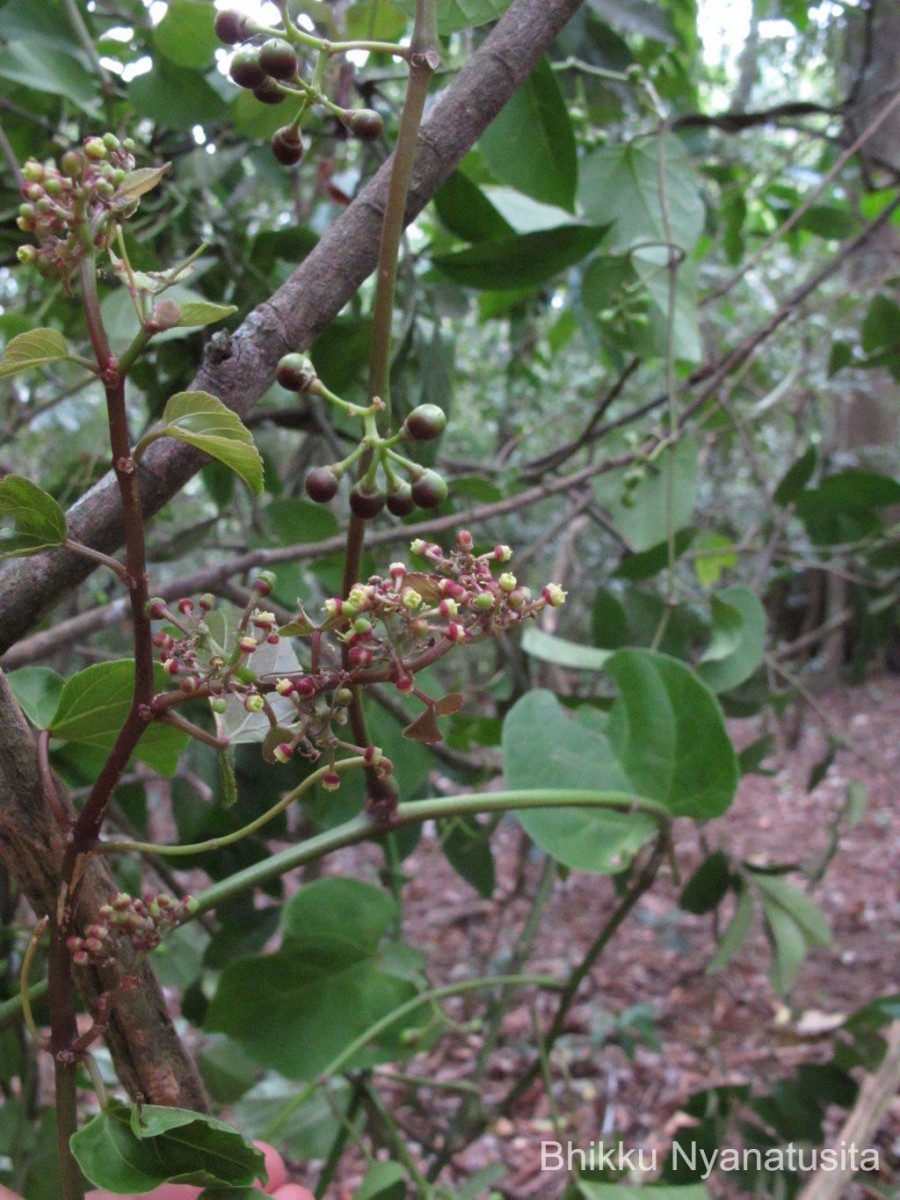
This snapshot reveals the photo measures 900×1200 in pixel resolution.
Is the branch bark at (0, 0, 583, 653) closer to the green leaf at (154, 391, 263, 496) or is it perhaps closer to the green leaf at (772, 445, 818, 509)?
the green leaf at (154, 391, 263, 496)

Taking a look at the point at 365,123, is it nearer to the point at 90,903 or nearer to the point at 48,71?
the point at 90,903

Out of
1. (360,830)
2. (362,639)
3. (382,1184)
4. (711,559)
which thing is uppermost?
(362,639)

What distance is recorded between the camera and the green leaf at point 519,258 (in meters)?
0.59

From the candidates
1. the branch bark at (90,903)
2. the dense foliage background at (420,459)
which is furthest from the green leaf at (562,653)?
the branch bark at (90,903)

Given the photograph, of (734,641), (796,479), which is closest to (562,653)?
(734,641)

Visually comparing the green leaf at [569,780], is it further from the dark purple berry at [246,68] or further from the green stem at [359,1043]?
the dark purple berry at [246,68]

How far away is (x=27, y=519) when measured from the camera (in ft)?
0.80

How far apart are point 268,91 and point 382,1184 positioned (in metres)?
0.54

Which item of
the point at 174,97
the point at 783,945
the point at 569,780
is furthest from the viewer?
the point at 783,945

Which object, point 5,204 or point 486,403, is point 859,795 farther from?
point 486,403

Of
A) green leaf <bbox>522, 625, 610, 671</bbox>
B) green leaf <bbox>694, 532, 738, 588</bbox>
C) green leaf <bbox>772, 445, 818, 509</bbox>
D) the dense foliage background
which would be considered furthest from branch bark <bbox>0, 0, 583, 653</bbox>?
green leaf <bbox>694, 532, 738, 588</bbox>

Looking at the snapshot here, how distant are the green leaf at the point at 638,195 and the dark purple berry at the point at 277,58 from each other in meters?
0.49

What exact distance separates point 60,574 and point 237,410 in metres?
0.08

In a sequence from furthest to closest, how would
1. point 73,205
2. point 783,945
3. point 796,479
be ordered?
point 796,479
point 783,945
point 73,205
